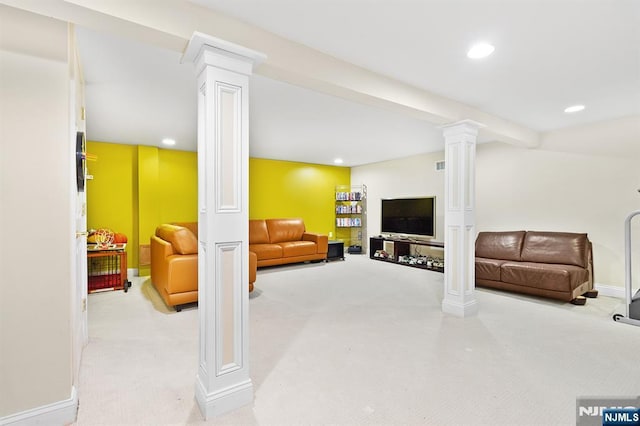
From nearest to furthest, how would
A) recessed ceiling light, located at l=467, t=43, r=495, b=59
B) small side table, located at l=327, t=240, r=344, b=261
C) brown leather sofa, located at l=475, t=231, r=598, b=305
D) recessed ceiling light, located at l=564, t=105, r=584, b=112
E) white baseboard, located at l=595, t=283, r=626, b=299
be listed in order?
recessed ceiling light, located at l=467, t=43, r=495, b=59
recessed ceiling light, located at l=564, t=105, r=584, b=112
brown leather sofa, located at l=475, t=231, r=598, b=305
white baseboard, located at l=595, t=283, r=626, b=299
small side table, located at l=327, t=240, r=344, b=261

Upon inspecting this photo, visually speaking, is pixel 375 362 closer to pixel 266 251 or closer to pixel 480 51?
pixel 480 51

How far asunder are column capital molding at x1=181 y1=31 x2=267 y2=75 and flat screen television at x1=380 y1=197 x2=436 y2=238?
496 centimetres

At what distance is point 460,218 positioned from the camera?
10.9ft

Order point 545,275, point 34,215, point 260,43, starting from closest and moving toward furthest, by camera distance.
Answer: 1. point 34,215
2. point 260,43
3. point 545,275

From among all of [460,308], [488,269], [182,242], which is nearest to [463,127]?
[460,308]

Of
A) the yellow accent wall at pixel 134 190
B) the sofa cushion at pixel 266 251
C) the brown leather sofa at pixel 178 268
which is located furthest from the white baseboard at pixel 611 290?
the yellow accent wall at pixel 134 190

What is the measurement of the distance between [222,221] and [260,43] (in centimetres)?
115

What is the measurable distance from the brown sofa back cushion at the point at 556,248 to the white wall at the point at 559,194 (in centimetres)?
26

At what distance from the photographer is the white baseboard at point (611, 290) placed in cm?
392

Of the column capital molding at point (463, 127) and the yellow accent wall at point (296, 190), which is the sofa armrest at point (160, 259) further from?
the column capital molding at point (463, 127)

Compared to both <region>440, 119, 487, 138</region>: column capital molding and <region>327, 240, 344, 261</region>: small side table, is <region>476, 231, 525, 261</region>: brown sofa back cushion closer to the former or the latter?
<region>440, 119, 487, 138</region>: column capital molding

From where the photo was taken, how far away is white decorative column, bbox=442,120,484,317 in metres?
3.29

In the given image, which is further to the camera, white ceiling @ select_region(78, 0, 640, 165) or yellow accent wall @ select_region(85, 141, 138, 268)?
yellow accent wall @ select_region(85, 141, 138, 268)

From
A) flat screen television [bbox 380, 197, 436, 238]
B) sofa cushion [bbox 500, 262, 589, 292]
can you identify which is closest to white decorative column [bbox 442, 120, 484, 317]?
sofa cushion [bbox 500, 262, 589, 292]
